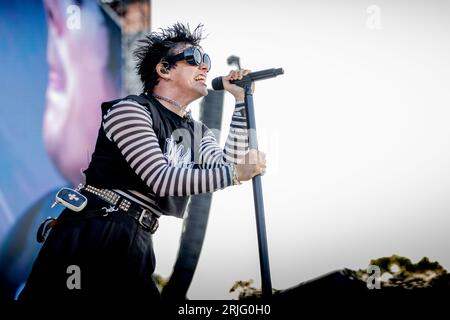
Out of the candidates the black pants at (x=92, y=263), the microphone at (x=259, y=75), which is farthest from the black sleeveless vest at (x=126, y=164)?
the microphone at (x=259, y=75)

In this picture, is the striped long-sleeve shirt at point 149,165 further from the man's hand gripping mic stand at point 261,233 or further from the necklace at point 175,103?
the necklace at point 175,103

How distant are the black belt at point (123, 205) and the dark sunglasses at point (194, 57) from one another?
910 millimetres

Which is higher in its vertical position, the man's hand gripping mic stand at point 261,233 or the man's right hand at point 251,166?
A: the man's right hand at point 251,166

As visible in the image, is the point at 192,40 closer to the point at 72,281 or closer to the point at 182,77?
the point at 182,77

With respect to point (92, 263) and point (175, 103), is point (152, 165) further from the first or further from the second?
point (175, 103)

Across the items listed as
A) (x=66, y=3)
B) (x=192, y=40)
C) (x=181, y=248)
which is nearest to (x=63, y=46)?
(x=66, y=3)

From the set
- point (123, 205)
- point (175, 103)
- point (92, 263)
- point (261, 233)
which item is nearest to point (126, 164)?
point (123, 205)

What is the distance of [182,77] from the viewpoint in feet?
7.71

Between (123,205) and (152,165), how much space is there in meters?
0.26

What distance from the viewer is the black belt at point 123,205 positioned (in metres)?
1.87

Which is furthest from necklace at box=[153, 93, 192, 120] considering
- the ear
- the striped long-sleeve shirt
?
the striped long-sleeve shirt

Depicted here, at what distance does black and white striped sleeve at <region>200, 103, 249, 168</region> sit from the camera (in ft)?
7.87

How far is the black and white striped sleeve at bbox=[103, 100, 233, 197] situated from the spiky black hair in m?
0.69

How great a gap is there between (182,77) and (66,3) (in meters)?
3.38
